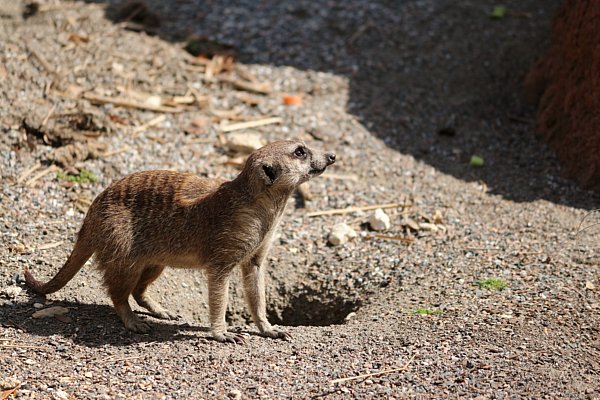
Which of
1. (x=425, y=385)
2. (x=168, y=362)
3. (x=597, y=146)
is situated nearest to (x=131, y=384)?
(x=168, y=362)

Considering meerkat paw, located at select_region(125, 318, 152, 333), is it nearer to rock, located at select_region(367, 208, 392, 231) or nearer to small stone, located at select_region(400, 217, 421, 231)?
rock, located at select_region(367, 208, 392, 231)

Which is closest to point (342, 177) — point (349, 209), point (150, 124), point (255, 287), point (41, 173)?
point (349, 209)

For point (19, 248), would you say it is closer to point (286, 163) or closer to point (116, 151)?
point (116, 151)

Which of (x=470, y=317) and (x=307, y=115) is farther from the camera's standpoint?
(x=307, y=115)

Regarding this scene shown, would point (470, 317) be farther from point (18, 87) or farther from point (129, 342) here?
point (18, 87)

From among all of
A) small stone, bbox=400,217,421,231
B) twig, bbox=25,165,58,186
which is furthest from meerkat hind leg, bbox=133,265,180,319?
small stone, bbox=400,217,421,231

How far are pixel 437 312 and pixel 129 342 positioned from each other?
2111mm

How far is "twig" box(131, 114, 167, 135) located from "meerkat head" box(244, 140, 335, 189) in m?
2.95

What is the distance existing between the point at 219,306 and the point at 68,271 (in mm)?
1094

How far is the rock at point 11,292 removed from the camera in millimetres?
5328

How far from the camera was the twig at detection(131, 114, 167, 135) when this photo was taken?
25.3ft

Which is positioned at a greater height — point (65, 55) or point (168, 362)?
point (65, 55)

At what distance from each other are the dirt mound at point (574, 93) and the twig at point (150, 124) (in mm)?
4113

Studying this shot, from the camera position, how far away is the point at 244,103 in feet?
28.0
